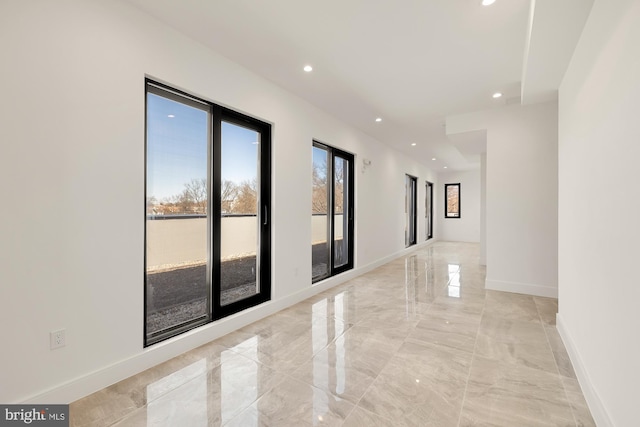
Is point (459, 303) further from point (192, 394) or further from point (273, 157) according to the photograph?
point (192, 394)

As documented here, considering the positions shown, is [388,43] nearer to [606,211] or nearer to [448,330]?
[606,211]

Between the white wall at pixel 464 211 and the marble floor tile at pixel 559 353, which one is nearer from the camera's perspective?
the marble floor tile at pixel 559 353

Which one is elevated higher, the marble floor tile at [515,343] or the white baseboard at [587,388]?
the white baseboard at [587,388]

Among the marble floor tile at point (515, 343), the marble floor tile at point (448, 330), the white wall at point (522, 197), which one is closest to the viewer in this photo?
the marble floor tile at point (515, 343)

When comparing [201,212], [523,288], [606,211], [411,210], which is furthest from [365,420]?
[411,210]

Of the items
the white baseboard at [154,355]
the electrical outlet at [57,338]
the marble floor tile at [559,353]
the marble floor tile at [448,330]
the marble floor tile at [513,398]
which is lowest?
the marble floor tile at [513,398]

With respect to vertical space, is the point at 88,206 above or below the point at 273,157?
below

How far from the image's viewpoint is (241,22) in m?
2.40

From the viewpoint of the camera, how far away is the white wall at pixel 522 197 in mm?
4105

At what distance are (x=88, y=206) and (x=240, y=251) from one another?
1.57 m

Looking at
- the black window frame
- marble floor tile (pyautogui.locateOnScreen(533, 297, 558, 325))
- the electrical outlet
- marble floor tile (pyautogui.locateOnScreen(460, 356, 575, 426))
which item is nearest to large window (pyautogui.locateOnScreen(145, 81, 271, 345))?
the electrical outlet

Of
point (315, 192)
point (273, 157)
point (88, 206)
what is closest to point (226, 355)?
point (88, 206)

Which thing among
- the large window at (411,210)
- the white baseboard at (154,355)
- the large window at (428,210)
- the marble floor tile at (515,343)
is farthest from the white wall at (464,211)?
the white baseboard at (154,355)

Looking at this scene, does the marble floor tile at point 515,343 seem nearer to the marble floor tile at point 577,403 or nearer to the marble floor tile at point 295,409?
the marble floor tile at point 577,403
